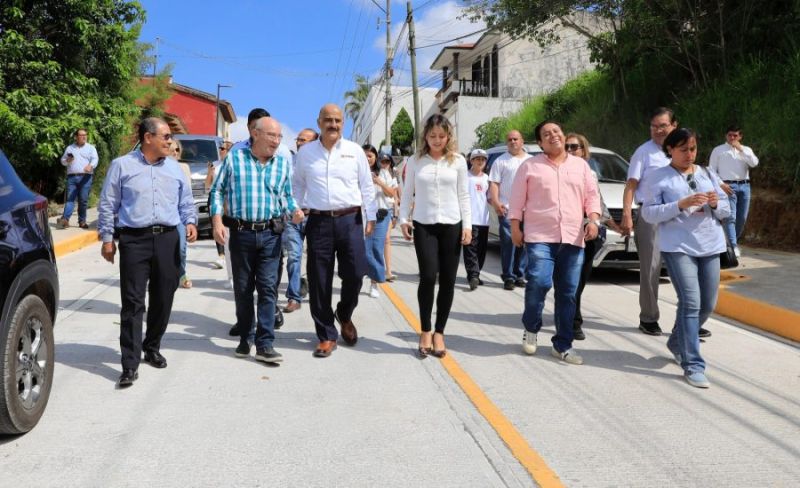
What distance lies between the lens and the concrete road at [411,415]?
3656 millimetres

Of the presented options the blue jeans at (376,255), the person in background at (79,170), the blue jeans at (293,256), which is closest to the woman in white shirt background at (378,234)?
the blue jeans at (376,255)

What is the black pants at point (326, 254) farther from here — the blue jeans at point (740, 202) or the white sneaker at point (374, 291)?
the blue jeans at point (740, 202)

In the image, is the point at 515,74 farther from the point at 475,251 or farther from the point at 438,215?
the point at 438,215

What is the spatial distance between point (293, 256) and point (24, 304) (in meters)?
3.71

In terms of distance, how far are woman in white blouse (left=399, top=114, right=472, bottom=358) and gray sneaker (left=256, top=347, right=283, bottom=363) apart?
1117 millimetres

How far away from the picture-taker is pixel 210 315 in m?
7.57

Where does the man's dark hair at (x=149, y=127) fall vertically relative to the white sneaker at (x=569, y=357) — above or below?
above

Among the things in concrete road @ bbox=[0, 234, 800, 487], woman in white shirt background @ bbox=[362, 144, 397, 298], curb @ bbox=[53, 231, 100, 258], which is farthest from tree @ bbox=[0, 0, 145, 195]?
concrete road @ bbox=[0, 234, 800, 487]

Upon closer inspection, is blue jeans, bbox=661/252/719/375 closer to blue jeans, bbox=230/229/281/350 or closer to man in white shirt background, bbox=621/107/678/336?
man in white shirt background, bbox=621/107/678/336

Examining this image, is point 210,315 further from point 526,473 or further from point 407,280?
point 526,473

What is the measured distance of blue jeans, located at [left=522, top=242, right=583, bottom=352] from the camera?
5.81m

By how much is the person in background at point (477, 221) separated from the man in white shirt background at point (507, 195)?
0.23 m

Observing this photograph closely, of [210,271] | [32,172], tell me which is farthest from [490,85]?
[210,271]

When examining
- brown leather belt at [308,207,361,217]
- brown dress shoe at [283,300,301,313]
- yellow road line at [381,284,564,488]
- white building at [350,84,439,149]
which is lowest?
yellow road line at [381,284,564,488]
